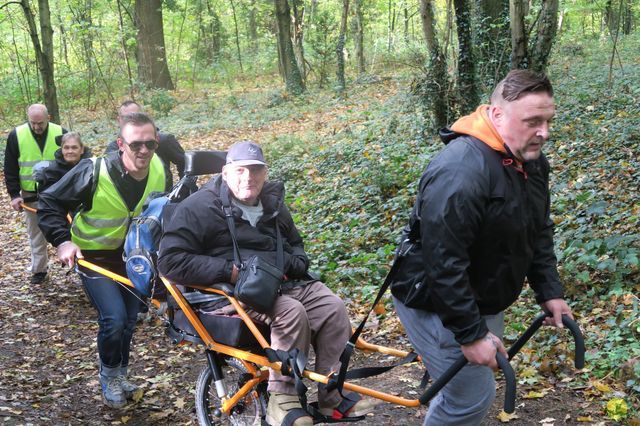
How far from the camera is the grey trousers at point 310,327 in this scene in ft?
13.0

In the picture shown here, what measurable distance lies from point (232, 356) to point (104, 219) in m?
1.75

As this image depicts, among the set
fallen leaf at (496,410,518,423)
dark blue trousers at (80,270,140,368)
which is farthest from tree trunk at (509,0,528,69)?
dark blue trousers at (80,270,140,368)

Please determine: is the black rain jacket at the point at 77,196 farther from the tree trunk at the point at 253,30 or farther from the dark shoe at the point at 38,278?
the tree trunk at the point at 253,30

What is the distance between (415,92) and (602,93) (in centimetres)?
397

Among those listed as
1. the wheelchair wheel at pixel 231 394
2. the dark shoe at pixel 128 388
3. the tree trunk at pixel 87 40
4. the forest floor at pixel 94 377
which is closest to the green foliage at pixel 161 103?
the tree trunk at pixel 87 40

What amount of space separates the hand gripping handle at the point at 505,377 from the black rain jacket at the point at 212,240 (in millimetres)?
1512

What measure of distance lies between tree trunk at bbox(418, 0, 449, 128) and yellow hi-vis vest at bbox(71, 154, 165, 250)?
8.01 metres

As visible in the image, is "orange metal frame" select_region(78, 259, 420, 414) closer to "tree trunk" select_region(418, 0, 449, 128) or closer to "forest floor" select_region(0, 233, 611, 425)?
"forest floor" select_region(0, 233, 611, 425)

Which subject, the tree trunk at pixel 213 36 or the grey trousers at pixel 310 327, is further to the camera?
the tree trunk at pixel 213 36

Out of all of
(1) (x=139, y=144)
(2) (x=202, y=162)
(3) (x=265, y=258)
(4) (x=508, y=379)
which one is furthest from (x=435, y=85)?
(4) (x=508, y=379)

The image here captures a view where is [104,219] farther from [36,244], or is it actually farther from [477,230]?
[36,244]

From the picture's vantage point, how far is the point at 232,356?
4.30m

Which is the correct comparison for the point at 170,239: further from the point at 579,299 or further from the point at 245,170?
the point at 579,299

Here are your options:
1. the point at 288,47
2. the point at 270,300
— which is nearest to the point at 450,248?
the point at 270,300
